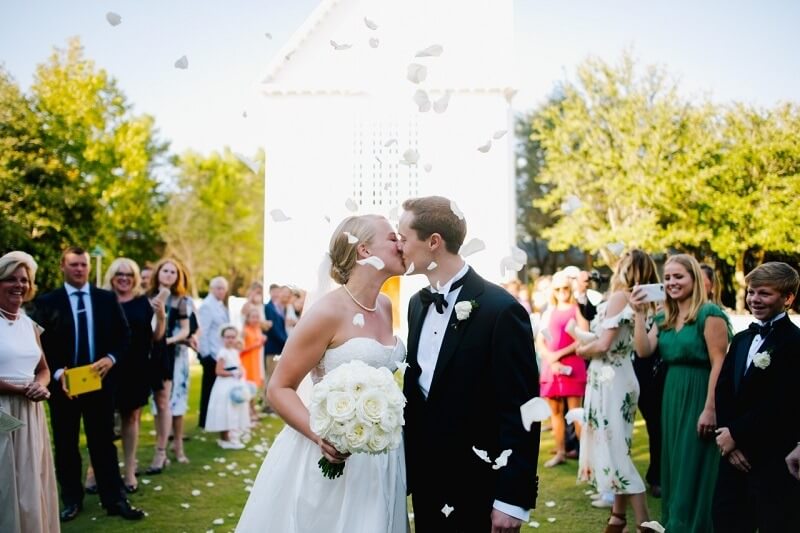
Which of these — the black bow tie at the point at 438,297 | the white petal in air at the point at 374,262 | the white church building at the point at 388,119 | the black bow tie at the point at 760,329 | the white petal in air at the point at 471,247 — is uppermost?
the white church building at the point at 388,119

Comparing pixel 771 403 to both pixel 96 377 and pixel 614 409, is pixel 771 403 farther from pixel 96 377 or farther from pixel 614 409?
pixel 96 377

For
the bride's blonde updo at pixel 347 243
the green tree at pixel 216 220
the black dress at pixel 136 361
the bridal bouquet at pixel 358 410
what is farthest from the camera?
the green tree at pixel 216 220

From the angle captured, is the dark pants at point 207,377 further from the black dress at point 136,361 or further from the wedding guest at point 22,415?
the wedding guest at point 22,415

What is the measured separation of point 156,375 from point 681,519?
5.51 m

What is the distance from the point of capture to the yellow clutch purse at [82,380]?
5.62 meters

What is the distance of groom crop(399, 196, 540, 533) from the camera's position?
9.50ft

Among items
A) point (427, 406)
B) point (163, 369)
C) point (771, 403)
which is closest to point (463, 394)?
point (427, 406)

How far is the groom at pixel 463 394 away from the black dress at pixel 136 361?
14.7ft

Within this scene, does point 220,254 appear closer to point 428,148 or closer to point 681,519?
point 428,148

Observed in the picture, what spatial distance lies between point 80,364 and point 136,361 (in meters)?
1.00

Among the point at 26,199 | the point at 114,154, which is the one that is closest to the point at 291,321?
the point at 26,199

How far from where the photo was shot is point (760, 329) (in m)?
4.12

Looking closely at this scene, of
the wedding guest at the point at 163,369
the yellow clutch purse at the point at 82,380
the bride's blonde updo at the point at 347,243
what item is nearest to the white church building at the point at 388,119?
the wedding guest at the point at 163,369

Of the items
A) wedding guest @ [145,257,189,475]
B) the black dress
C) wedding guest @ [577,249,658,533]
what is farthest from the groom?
wedding guest @ [145,257,189,475]
